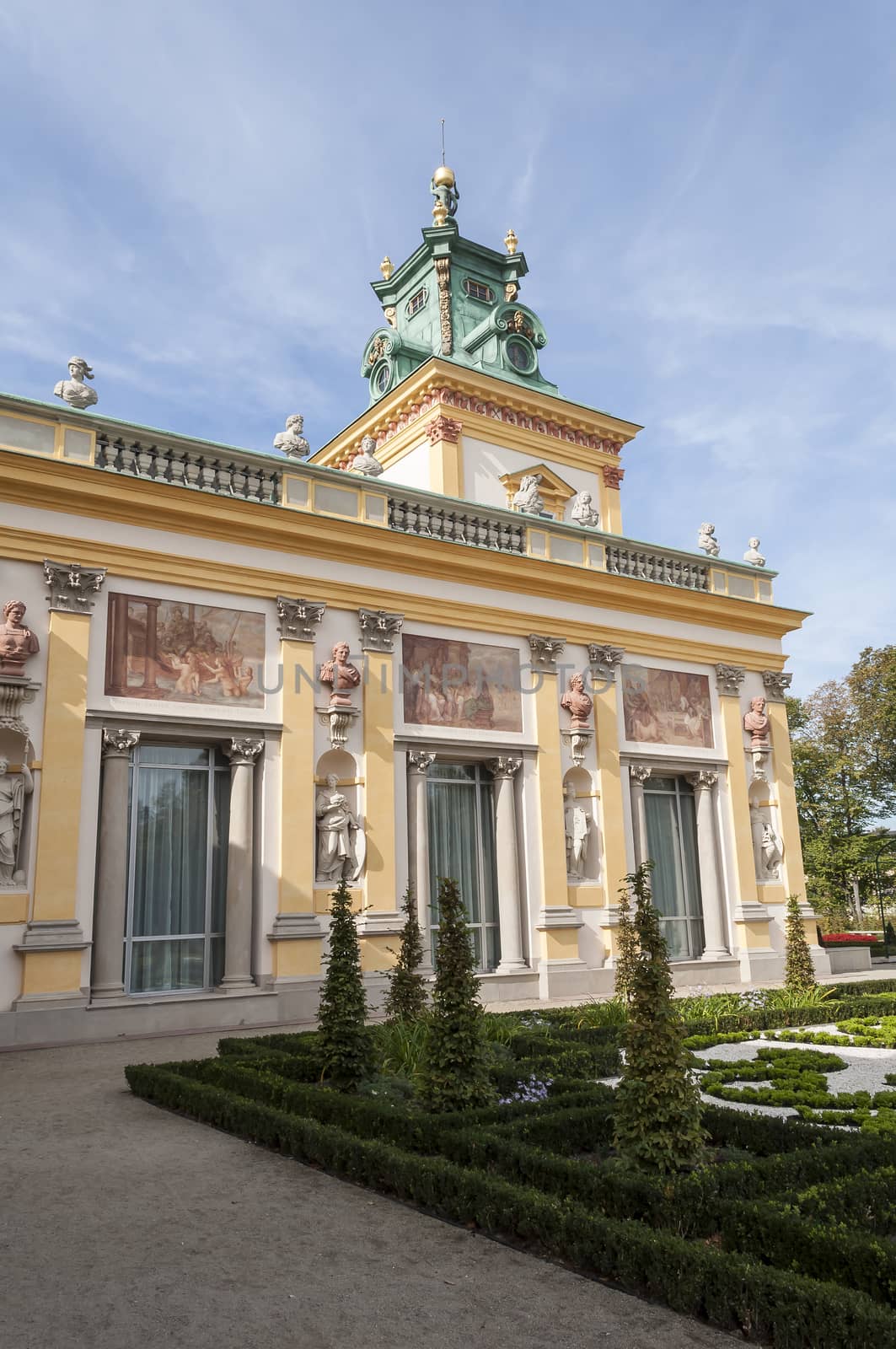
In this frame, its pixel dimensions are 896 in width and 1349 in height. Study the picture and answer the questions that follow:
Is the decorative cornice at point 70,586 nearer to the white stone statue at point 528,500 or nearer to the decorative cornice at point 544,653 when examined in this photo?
the decorative cornice at point 544,653

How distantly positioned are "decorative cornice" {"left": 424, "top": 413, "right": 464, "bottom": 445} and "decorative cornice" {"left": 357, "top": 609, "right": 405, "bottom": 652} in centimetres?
923

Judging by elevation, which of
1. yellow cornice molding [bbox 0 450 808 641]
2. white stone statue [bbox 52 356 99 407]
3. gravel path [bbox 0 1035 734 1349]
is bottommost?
gravel path [bbox 0 1035 734 1349]

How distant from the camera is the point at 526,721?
789 inches

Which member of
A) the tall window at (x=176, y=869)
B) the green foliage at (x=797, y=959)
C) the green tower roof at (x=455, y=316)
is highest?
the green tower roof at (x=455, y=316)

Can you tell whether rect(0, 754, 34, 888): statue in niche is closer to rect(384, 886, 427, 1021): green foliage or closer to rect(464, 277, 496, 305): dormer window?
rect(384, 886, 427, 1021): green foliage

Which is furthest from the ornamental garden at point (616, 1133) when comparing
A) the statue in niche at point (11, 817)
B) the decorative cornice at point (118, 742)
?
the decorative cornice at point (118, 742)

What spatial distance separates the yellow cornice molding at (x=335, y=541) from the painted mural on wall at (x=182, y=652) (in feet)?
3.07

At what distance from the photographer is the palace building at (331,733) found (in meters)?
15.0

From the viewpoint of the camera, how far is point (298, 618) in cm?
1758

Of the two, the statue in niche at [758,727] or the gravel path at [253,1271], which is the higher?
the statue in niche at [758,727]

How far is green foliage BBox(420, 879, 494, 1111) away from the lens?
8.41 m

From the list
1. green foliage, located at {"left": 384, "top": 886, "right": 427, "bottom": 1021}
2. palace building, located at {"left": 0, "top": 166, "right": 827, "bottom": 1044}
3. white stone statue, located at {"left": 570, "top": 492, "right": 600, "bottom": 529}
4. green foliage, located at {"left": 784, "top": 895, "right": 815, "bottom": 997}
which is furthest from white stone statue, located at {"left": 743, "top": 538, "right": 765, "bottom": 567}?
green foliage, located at {"left": 384, "top": 886, "right": 427, "bottom": 1021}

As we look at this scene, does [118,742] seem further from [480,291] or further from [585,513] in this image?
[480,291]

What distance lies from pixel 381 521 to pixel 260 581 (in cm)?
282
